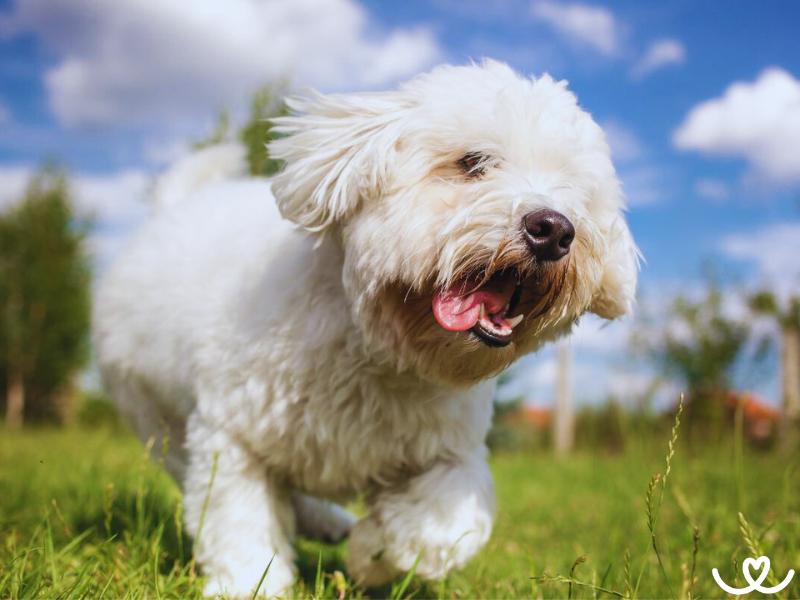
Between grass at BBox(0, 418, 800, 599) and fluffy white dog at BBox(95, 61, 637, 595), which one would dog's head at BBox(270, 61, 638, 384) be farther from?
grass at BBox(0, 418, 800, 599)

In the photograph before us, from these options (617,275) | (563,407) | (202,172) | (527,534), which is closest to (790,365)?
(563,407)

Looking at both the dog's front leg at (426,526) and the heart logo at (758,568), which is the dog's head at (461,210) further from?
the heart logo at (758,568)

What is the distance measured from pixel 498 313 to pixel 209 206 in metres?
2.05

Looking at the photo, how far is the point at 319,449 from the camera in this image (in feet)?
9.73

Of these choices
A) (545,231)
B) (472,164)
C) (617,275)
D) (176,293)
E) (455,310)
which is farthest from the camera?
(176,293)

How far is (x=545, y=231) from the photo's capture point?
2.41 m

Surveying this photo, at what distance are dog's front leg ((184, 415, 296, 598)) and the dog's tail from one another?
7.18ft

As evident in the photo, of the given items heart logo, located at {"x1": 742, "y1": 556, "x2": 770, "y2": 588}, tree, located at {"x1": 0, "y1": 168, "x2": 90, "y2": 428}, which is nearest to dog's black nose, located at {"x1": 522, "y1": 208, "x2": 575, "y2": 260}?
heart logo, located at {"x1": 742, "y1": 556, "x2": 770, "y2": 588}

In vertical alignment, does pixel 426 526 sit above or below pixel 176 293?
below

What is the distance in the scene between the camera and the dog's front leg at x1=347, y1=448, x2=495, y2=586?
114 inches

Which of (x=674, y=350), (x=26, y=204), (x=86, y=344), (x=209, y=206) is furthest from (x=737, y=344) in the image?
(x=26, y=204)

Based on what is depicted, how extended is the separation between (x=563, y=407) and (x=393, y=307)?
1166 cm

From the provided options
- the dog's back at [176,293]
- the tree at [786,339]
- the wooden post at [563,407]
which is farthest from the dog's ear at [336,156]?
the wooden post at [563,407]

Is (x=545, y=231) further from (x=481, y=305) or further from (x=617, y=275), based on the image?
(x=617, y=275)
